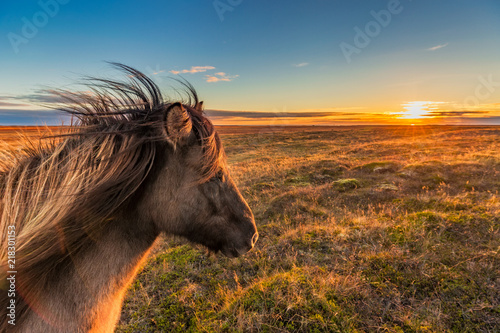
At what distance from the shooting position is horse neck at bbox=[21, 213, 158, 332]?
163 centimetres

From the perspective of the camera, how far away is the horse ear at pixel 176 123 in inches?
72.9

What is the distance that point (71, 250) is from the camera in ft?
5.66

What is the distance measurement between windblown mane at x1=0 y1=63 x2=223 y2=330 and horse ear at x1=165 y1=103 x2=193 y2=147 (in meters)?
0.06

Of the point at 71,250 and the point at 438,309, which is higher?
the point at 71,250

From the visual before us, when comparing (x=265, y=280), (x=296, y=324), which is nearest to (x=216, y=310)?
(x=265, y=280)

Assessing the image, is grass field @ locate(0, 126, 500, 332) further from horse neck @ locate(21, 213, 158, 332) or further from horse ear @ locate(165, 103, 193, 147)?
horse ear @ locate(165, 103, 193, 147)

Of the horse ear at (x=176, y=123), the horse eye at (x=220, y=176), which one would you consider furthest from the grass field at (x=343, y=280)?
the horse ear at (x=176, y=123)

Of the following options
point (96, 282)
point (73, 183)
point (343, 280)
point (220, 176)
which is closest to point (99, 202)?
point (73, 183)

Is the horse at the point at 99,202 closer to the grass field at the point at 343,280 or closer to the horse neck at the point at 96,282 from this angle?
the horse neck at the point at 96,282

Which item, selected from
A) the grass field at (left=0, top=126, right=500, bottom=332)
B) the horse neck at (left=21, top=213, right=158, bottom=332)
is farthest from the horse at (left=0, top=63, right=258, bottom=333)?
the grass field at (left=0, top=126, right=500, bottom=332)

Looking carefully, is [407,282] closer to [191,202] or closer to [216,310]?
[216,310]

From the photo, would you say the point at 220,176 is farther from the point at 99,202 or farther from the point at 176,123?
the point at 99,202

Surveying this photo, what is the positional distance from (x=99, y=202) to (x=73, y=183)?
229 mm

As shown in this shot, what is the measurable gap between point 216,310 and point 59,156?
3358 millimetres
